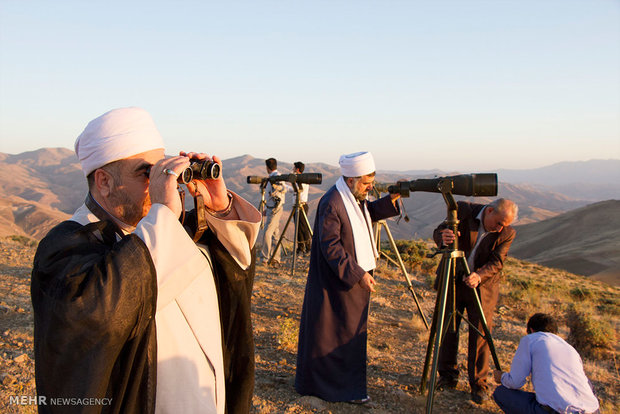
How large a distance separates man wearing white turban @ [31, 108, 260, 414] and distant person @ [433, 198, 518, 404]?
2.50 metres

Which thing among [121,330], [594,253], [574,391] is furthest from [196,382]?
[594,253]

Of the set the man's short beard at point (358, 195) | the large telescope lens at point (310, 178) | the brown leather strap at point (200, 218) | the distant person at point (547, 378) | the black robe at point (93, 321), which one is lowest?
the distant person at point (547, 378)

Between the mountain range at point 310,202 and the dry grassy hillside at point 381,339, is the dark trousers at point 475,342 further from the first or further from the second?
the mountain range at point 310,202

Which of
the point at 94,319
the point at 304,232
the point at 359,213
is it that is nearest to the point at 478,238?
the point at 359,213

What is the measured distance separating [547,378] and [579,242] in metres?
28.6

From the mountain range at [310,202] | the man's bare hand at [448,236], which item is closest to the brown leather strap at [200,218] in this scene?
the man's bare hand at [448,236]

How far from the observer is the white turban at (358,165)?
3.75 metres

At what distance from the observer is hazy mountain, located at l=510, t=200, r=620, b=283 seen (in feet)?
63.1

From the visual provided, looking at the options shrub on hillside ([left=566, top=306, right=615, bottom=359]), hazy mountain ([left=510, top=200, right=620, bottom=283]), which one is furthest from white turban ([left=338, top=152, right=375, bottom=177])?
hazy mountain ([left=510, top=200, right=620, bottom=283])

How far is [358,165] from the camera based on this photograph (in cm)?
375

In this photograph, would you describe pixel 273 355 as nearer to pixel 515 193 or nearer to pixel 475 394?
pixel 475 394

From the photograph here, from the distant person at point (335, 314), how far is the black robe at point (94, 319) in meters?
2.30

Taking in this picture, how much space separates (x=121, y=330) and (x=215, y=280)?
21.1 inches

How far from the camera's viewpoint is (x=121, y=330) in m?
1.10
